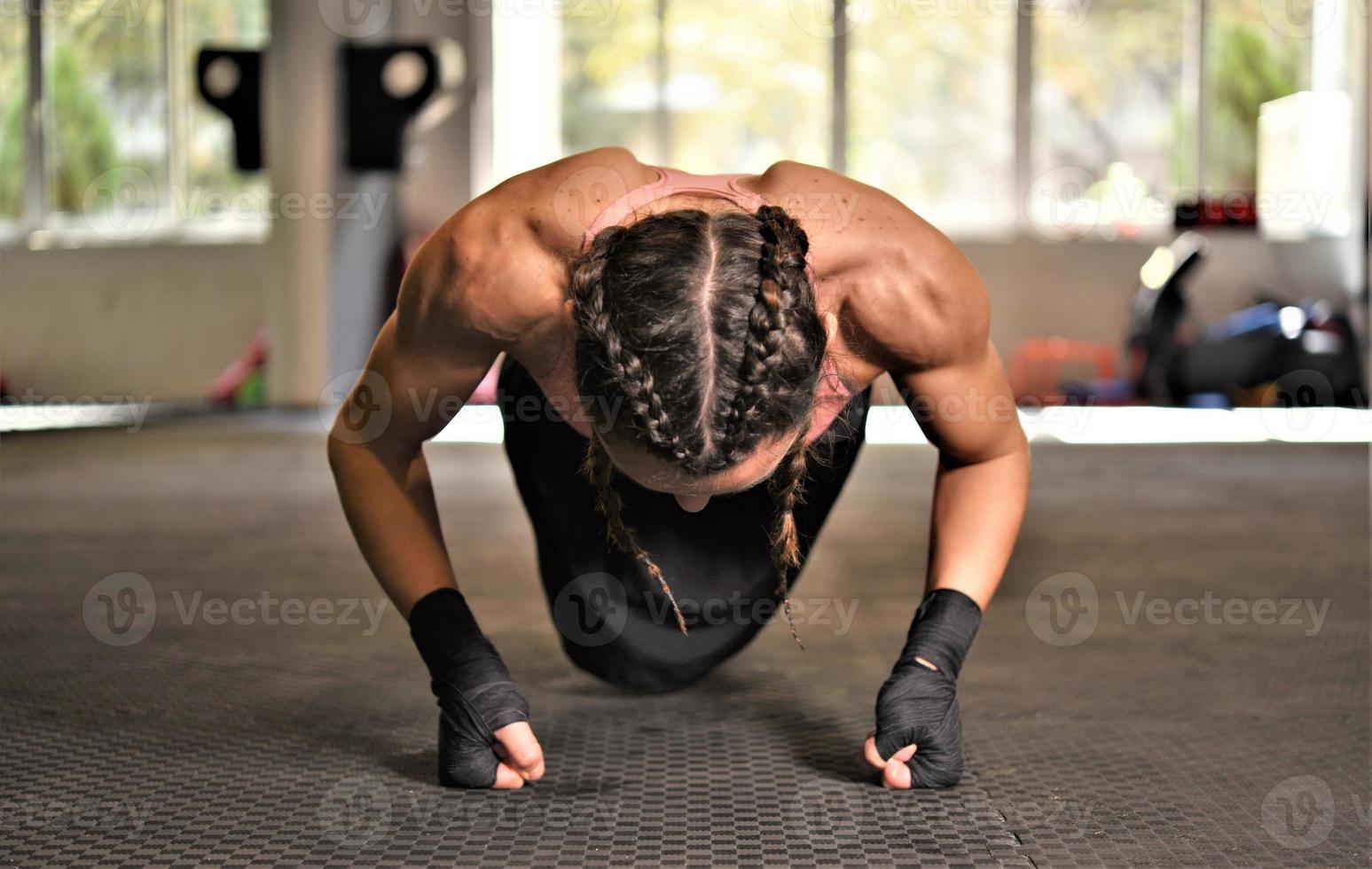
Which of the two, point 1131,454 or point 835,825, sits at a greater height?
point 835,825

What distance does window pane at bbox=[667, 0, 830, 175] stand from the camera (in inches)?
304

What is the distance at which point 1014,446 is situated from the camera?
141cm

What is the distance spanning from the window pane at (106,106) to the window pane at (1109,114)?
201 inches

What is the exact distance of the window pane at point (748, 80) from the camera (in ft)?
25.3

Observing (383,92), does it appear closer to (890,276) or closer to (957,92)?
(957,92)

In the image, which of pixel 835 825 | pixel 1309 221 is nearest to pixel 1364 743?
pixel 835 825

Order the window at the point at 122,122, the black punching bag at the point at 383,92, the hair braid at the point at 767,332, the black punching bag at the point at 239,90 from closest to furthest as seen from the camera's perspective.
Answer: the hair braid at the point at 767,332 → the black punching bag at the point at 239,90 → the black punching bag at the point at 383,92 → the window at the point at 122,122

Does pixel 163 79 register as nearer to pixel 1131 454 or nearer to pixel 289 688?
pixel 1131 454

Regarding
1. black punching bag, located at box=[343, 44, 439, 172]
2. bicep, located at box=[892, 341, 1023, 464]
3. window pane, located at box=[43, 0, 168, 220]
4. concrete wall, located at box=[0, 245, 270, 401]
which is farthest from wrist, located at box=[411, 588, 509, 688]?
window pane, located at box=[43, 0, 168, 220]

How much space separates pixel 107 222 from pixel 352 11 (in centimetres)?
251

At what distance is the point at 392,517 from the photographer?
1.36 m

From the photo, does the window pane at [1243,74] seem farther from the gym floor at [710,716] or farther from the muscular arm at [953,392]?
the muscular arm at [953,392]

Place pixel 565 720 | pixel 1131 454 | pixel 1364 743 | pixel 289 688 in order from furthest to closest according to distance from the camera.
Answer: pixel 1131 454, pixel 289 688, pixel 565 720, pixel 1364 743

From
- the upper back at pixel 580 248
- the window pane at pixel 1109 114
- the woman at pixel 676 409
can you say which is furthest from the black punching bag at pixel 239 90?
the upper back at pixel 580 248
